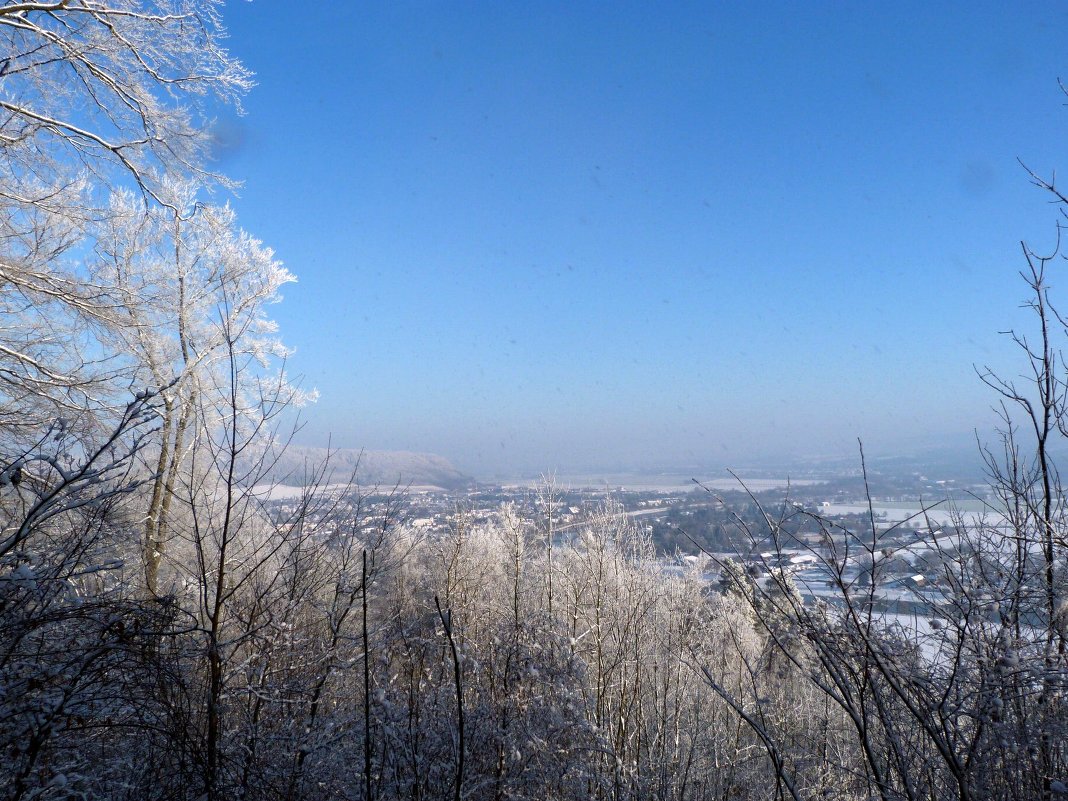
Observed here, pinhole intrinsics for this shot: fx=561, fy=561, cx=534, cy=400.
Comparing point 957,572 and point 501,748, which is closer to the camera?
point 957,572

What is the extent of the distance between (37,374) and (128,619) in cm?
584

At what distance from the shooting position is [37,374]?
6602 millimetres

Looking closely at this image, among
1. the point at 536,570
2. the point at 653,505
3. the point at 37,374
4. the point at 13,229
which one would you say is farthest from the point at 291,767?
the point at 653,505

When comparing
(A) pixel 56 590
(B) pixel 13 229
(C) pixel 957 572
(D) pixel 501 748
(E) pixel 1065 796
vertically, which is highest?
(B) pixel 13 229

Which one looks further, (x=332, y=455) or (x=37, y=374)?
(x=37, y=374)

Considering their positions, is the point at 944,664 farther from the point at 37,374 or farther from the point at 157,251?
the point at 157,251

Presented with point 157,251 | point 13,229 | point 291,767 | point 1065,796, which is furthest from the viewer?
point 157,251

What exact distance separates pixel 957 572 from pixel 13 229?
9.67m

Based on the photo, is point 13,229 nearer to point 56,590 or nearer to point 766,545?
point 56,590

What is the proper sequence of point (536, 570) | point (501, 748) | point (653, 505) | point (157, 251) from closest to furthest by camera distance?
point (501, 748), point (157, 251), point (536, 570), point (653, 505)

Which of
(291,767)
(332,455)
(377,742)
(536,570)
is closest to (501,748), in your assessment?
(377,742)

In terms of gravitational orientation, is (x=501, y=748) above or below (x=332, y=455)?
below

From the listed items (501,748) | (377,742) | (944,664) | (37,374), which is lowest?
(501,748)

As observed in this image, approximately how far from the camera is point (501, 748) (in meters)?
5.37
